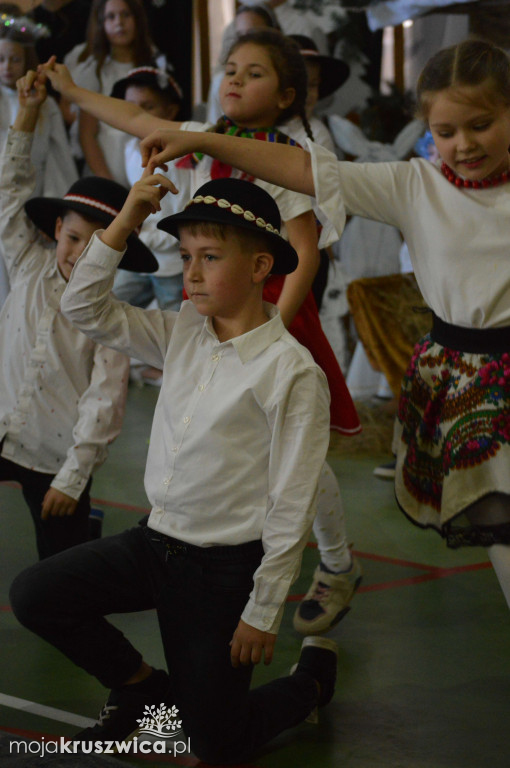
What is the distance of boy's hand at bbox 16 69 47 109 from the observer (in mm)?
2480

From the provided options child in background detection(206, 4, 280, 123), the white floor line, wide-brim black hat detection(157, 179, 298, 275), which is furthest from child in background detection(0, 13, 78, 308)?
wide-brim black hat detection(157, 179, 298, 275)

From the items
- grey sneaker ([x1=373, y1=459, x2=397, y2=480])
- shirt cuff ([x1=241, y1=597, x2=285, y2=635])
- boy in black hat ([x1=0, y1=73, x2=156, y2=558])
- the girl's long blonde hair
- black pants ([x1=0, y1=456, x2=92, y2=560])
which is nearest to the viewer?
shirt cuff ([x1=241, y1=597, x2=285, y2=635])

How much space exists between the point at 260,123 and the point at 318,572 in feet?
4.25

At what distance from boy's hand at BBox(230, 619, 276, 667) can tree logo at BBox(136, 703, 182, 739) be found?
1.10ft

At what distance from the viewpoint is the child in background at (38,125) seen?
14.8ft

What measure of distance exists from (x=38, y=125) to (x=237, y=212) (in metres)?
2.77

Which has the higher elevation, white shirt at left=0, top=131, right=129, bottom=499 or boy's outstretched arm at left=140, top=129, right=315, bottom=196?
boy's outstretched arm at left=140, top=129, right=315, bottom=196

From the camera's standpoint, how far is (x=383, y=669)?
2.45m

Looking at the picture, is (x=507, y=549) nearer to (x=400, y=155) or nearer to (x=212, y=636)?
(x=212, y=636)

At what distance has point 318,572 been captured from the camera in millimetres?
2797

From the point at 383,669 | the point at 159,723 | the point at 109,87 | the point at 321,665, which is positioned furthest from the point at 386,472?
the point at 109,87

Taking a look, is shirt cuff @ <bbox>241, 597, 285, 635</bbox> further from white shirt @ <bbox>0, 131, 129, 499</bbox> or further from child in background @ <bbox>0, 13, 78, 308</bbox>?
child in background @ <bbox>0, 13, 78, 308</bbox>

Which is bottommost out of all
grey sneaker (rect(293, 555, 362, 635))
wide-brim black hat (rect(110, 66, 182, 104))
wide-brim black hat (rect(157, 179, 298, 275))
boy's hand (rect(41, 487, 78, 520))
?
grey sneaker (rect(293, 555, 362, 635))

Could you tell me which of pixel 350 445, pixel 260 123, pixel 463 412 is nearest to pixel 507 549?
pixel 463 412
